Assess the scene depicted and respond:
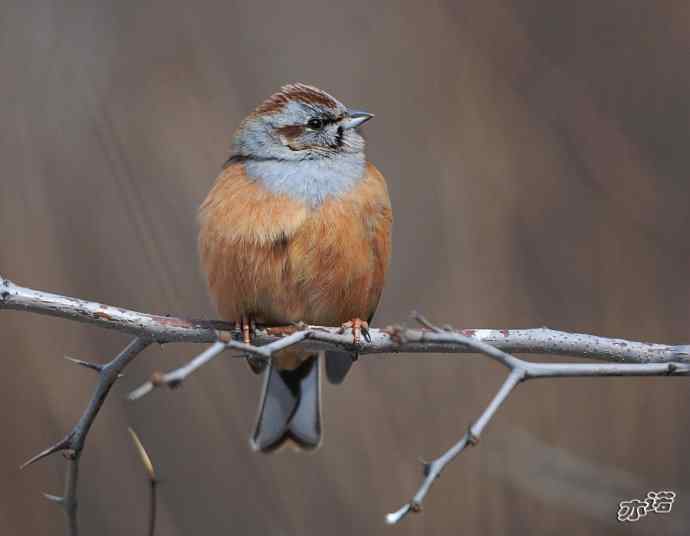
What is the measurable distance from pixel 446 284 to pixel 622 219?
137 centimetres

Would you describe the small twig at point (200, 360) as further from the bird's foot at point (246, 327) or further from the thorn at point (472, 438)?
the bird's foot at point (246, 327)

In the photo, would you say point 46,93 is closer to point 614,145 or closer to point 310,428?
point 310,428

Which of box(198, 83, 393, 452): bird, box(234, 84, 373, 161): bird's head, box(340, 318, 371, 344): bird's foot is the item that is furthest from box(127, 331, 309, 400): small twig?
box(234, 84, 373, 161): bird's head

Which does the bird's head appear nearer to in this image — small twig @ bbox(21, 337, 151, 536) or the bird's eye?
the bird's eye

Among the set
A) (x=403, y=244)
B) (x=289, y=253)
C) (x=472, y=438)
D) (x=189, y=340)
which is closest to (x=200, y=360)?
(x=472, y=438)

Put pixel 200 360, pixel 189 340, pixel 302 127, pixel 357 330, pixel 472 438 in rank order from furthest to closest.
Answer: pixel 302 127, pixel 357 330, pixel 189 340, pixel 472 438, pixel 200 360

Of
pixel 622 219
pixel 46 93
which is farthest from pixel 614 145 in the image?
pixel 46 93

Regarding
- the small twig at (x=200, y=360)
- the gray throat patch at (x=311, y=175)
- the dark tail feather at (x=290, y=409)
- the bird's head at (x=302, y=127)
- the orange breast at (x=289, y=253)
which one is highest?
the bird's head at (x=302, y=127)

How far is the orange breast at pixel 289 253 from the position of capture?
4.73m

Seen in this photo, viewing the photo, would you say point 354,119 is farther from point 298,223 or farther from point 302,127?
point 298,223

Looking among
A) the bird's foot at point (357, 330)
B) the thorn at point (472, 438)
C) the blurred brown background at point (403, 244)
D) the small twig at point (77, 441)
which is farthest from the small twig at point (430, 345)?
the blurred brown background at point (403, 244)

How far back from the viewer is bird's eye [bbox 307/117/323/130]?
530cm

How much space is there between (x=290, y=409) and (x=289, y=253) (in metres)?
1.27

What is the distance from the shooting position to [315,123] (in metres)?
5.31
